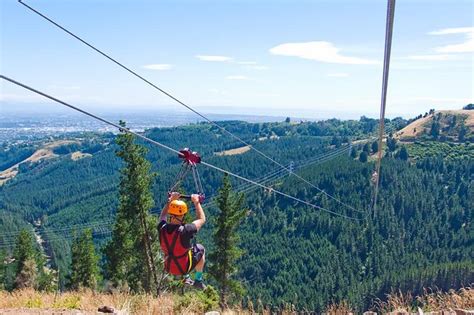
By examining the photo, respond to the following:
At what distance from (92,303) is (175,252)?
2.64 m

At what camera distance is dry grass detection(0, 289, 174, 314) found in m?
8.22

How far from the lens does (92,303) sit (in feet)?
30.6

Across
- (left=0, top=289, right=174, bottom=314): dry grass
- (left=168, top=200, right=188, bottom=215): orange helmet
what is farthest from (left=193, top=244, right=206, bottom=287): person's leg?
(left=168, top=200, right=188, bottom=215): orange helmet

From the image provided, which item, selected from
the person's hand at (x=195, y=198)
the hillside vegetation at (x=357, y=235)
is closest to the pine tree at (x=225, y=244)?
the person's hand at (x=195, y=198)

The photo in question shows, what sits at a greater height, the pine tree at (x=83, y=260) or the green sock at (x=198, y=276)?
the green sock at (x=198, y=276)

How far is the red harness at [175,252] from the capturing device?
7.91 m

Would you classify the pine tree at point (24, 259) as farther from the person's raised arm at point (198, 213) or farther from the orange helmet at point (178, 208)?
the orange helmet at point (178, 208)

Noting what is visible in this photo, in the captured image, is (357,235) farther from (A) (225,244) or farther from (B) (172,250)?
(B) (172,250)

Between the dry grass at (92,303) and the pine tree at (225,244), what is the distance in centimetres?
1838

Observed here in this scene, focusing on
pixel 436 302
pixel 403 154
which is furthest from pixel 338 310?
pixel 403 154

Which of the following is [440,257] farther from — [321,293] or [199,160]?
[199,160]

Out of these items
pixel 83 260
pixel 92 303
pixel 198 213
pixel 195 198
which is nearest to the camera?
pixel 195 198

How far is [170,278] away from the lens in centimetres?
2845

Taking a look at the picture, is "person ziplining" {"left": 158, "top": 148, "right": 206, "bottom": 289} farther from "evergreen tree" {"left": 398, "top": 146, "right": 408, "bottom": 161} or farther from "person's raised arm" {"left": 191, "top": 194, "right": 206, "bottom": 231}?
"evergreen tree" {"left": 398, "top": 146, "right": 408, "bottom": 161}
